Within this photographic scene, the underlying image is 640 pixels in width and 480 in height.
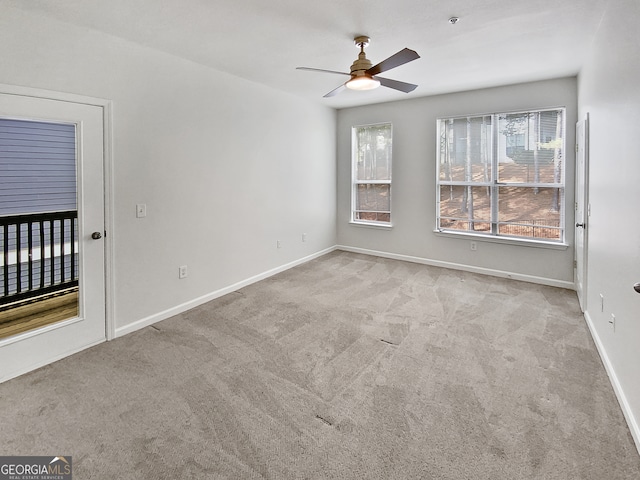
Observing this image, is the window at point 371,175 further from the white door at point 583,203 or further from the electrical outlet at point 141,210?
the electrical outlet at point 141,210

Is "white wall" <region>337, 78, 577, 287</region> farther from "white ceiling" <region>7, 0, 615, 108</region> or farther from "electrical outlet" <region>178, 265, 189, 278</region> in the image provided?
"electrical outlet" <region>178, 265, 189, 278</region>

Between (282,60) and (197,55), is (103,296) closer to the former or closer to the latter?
(197,55)

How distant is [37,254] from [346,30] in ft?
9.95

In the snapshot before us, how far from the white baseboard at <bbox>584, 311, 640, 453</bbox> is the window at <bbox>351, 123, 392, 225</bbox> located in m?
3.45

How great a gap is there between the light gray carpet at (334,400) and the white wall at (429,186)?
1138 millimetres

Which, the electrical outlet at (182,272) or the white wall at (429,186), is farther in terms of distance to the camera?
the white wall at (429,186)

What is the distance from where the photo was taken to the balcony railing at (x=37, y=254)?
2457mm

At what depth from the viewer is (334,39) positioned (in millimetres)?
3016

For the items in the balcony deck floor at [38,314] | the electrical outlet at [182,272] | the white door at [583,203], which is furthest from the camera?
the electrical outlet at [182,272]

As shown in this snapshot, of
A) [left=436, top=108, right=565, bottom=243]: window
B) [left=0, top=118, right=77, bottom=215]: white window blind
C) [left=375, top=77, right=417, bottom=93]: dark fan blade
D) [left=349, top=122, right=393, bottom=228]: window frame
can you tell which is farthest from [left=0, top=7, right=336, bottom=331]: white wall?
[left=436, top=108, right=565, bottom=243]: window

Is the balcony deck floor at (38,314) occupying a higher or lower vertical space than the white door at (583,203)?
lower

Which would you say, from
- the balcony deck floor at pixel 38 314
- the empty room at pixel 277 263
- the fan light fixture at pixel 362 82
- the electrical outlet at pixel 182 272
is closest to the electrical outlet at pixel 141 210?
the empty room at pixel 277 263

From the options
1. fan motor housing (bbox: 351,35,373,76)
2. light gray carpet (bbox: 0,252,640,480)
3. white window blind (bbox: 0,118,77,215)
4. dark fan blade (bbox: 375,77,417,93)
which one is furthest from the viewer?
dark fan blade (bbox: 375,77,417,93)

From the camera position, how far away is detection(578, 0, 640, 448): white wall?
6.31 ft
